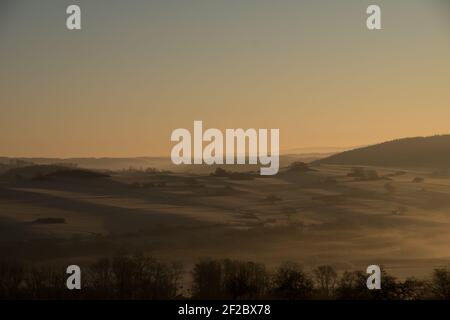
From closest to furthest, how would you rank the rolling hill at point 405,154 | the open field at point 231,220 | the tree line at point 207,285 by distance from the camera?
the tree line at point 207,285, the open field at point 231,220, the rolling hill at point 405,154

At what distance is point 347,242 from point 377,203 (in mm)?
13391

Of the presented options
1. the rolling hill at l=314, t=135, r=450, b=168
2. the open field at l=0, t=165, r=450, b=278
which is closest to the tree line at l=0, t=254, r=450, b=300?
the open field at l=0, t=165, r=450, b=278

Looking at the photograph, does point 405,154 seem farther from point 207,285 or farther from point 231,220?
point 207,285

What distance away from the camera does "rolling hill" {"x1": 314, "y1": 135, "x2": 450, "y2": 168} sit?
78.9 metres

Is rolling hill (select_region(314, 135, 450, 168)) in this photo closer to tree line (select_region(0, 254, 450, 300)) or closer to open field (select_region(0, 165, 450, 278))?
open field (select_region(0, 165, 450, 278))

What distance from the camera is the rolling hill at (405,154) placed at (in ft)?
259

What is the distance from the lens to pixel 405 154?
3413 inches

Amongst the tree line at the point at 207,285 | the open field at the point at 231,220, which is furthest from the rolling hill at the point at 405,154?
the tree line at the point at 207,285

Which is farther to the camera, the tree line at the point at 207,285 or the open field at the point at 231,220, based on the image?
the open field at the point at 231,220

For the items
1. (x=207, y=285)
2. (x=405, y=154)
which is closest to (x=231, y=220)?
(x=207, y=285)

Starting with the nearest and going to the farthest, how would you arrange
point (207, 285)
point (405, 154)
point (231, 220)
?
point (207, 285)
point (231, 220)
point (405, 154)

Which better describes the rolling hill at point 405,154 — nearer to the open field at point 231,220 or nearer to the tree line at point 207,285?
the open field at point 231,220

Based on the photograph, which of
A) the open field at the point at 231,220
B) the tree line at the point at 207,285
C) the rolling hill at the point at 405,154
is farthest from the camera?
the rolling hill at the point at 405,154

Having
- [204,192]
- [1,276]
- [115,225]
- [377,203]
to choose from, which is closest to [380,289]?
[1,276]
